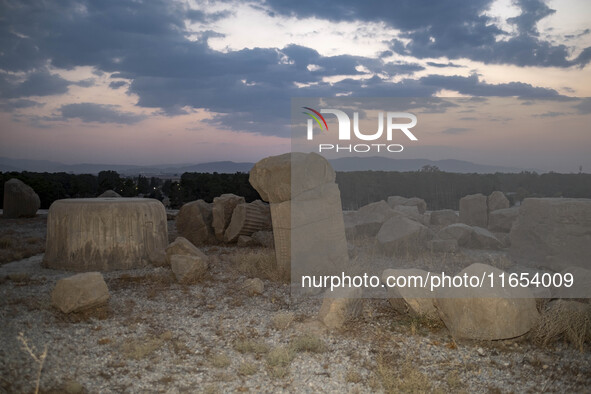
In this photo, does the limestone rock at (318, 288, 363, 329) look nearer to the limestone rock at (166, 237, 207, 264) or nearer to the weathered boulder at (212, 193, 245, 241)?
the limestone rock at (166, 237, 207, 264)

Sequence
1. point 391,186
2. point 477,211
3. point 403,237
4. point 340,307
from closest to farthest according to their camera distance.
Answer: point 340,307, point 403,237, point 477,211, point 391,186

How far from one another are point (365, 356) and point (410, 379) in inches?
23.8

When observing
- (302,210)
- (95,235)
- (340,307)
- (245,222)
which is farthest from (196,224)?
(340,307)

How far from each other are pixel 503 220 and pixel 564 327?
718 cm

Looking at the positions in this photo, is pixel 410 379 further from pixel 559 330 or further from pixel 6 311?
pixel 6 311

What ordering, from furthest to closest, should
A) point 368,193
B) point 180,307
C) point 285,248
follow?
point 368,193
point 285,248
point 180,307

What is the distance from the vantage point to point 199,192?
64.8ft

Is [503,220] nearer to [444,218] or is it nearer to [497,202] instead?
[444,218]

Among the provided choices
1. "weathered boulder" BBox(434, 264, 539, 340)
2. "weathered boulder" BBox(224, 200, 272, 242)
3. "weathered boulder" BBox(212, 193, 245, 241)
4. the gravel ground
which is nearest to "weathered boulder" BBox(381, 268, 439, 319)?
the gravel ground

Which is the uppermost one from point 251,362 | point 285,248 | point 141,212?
point 141,212

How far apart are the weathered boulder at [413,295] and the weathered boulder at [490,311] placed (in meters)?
0.36

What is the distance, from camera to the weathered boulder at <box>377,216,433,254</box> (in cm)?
859

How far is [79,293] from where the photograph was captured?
495 centimetres

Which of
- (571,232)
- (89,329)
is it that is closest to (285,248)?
(89,329)
